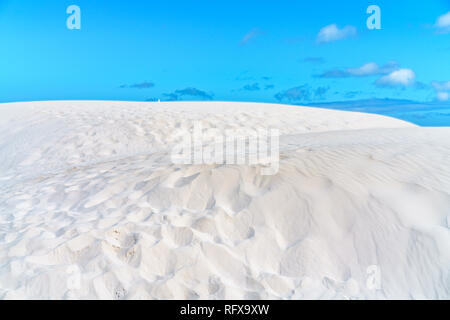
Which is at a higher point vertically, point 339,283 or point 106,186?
point 106,186

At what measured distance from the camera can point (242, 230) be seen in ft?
12.4

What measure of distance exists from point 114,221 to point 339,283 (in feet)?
8.32

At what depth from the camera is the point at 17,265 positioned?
3.45m

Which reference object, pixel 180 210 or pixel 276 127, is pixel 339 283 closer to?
pixel 180 210

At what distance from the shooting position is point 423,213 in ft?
12.9

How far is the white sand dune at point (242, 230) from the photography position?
3.13 metres

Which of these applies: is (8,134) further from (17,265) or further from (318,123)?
(318,123)

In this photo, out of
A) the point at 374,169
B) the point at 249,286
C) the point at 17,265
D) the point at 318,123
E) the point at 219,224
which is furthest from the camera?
the point at 318,123

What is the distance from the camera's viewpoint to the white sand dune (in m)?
3.13

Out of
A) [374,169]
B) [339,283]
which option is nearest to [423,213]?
[374,169]
